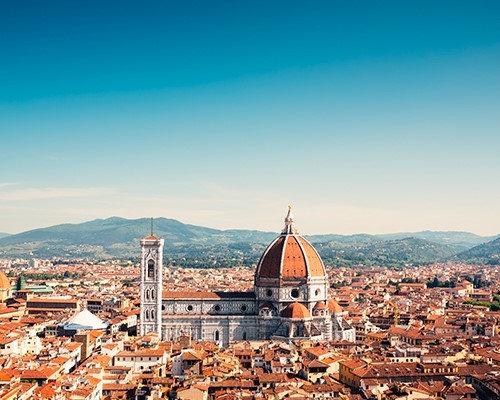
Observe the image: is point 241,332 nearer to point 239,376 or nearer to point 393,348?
point 393,348

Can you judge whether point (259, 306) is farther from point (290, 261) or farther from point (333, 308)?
point (333, 308)

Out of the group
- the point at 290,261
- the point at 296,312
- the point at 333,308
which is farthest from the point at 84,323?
the point at 333,308

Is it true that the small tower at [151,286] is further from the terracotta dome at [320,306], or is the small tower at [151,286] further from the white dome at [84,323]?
the terracotta dome at [320,306]

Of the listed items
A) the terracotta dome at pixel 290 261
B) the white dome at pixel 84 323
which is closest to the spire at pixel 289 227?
the terracotta dome at pixel 290 261

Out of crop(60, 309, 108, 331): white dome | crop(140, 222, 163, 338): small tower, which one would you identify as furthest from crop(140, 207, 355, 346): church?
crop(60, 309, 108, 331): white dome

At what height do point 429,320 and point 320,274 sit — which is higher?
point 320,274

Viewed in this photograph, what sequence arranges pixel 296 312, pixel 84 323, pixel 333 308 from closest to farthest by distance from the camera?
pixel 296 312 → pixel 84 323 → pixel 333 308

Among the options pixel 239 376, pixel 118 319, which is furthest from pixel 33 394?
pixel 118 319
